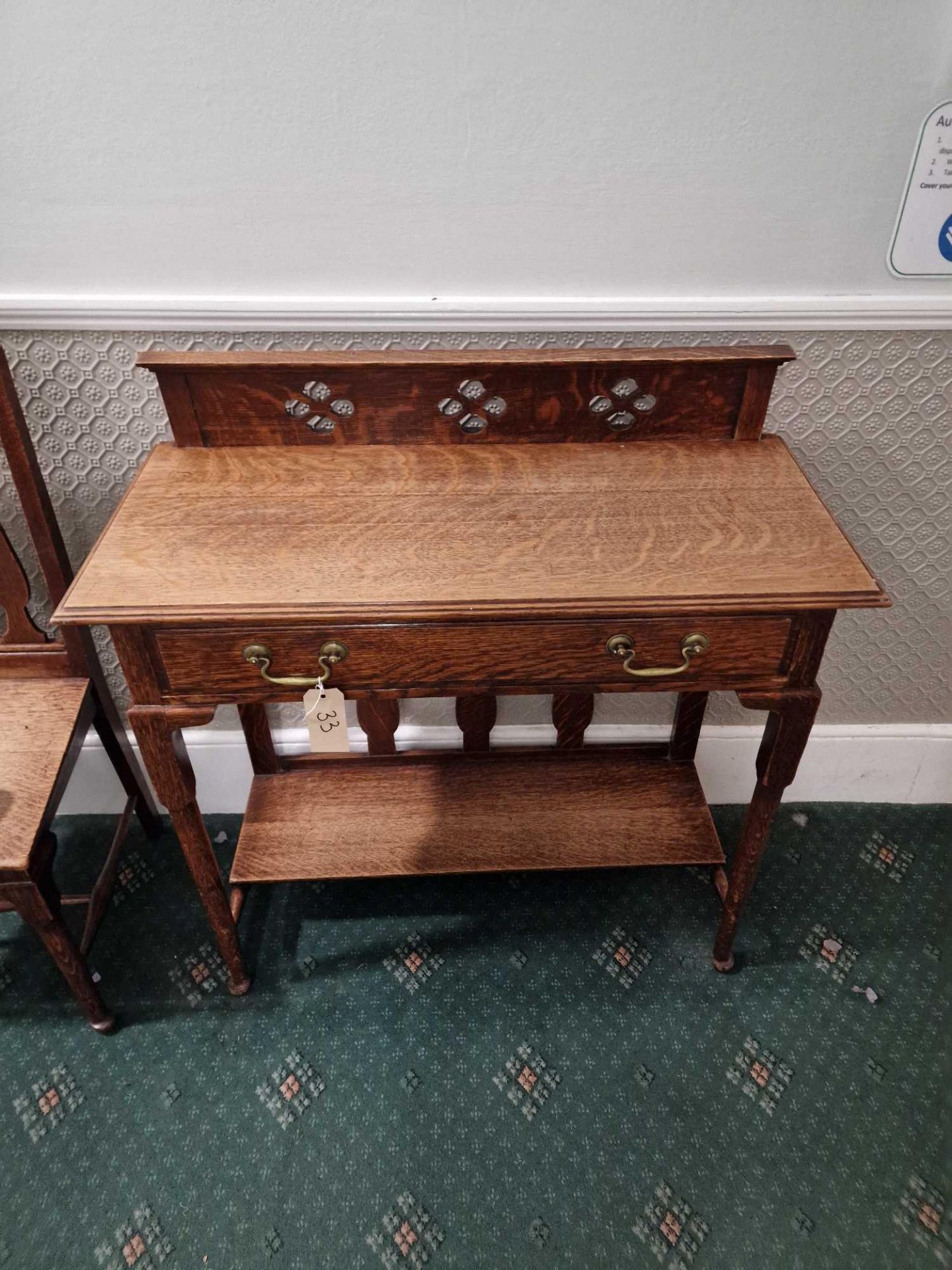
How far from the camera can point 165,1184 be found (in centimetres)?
129

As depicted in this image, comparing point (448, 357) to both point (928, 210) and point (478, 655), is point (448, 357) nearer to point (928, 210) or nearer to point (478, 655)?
point (478, 655)

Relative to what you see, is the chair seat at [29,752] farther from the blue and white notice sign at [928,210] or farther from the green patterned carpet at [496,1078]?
the blue and white notice sign at [928,210]

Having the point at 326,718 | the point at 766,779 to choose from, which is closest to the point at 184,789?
the point at 326,718

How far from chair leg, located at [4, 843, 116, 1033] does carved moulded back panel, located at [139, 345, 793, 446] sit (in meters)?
0.74

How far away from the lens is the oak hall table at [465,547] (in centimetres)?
98

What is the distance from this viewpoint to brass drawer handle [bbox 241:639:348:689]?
102cm

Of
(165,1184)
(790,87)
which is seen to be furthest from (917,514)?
(165,1184)

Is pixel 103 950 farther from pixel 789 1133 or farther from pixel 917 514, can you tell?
pixel 917 514

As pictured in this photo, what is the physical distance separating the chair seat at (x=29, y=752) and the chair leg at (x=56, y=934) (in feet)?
0.14

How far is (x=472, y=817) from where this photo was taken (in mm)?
1632

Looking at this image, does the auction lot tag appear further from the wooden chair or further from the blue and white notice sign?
the blue and white notice sign

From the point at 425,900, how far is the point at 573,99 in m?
1.48

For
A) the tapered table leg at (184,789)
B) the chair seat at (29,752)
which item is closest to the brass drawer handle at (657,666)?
the tapered table leg at (184,789)

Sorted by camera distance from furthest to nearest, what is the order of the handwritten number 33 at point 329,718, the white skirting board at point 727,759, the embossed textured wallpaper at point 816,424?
the white skirting board at point 727,759 → the embossed textured wallpaper at point 816,424 → the handwritten number 33 at point 329,718
